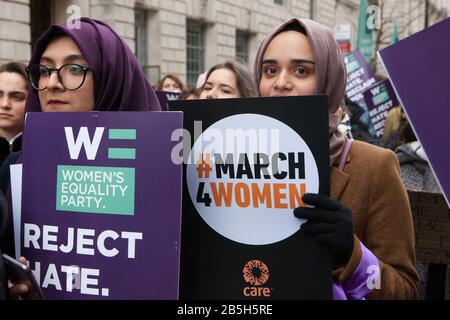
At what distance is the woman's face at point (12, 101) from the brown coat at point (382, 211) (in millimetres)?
2319

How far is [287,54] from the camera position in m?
1.93

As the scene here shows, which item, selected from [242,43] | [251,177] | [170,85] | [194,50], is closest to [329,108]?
[251,177]

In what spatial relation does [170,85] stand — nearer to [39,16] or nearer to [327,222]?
[327,222]

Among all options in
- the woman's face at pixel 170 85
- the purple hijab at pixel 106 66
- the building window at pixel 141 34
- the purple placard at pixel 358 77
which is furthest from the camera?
the building window at pixel 141 34

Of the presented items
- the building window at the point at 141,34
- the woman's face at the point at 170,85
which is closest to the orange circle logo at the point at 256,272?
the woman's face at the point at 170,85

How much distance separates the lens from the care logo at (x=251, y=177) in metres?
1.52

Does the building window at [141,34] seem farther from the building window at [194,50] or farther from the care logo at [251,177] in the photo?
the care logo at [251,177]

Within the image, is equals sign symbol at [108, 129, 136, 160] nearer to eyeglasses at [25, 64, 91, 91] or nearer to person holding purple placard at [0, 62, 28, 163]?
eyeglasses at [25, 64, 91, 91]

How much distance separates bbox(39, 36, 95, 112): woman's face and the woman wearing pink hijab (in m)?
0.60

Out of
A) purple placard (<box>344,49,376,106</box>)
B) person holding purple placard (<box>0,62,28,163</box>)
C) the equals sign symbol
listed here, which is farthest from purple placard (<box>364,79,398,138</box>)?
the equals sign symbol

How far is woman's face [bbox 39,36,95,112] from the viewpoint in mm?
1884
